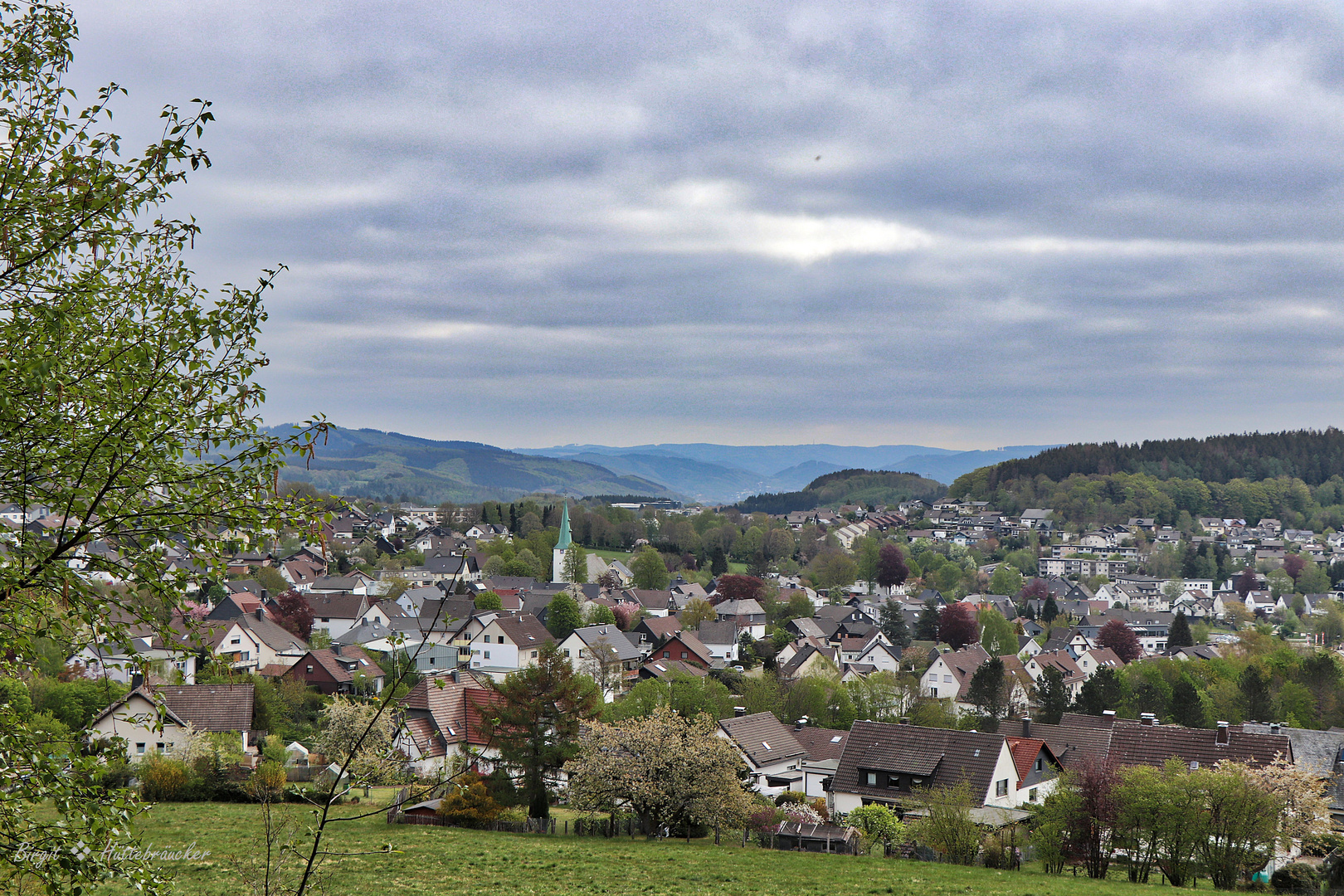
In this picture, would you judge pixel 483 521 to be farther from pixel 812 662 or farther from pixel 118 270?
pixel 118 270

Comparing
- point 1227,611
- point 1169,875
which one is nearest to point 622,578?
point 1227,611

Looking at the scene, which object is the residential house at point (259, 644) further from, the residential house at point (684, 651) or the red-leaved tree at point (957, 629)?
the red-leaved tree at point (957, 629)

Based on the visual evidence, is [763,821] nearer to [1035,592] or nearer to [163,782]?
[163,782]

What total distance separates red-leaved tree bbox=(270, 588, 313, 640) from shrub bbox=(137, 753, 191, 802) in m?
44.1

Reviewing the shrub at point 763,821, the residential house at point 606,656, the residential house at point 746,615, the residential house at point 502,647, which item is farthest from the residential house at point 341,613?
the shrub at point 763,821

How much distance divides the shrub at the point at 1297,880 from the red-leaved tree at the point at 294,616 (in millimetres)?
66048

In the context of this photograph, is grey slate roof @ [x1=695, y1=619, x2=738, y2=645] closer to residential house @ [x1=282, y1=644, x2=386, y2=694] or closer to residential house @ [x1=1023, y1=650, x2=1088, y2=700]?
residential house @ [x1=1023, y1=650, x2=1088, y2=700]

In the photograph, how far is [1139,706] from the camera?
198 ft

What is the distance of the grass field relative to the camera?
21125 mm

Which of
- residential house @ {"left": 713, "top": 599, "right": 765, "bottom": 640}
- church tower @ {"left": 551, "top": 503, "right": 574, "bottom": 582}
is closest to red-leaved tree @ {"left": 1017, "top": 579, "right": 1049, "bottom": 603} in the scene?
residential house @ {"left": 713, "top": 599, "right": 765, "bottom": 640}

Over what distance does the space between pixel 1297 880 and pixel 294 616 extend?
233 feet

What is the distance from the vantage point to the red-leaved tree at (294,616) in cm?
7788

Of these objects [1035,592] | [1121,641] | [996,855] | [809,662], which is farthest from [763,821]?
[1035,592]

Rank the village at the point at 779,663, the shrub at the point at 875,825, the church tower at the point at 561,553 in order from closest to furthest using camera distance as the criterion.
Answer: the shrub at the point at 875,825, the village at the point at 779,663, the church tower at the point at 561,553
